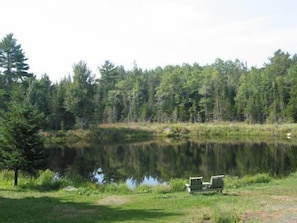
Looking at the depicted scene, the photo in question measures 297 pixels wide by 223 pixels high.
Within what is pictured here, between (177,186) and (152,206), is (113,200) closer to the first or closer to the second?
(152,206)

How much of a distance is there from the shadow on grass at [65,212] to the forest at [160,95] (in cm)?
4738

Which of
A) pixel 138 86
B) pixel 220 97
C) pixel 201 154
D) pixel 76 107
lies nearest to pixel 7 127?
pixel 201 154

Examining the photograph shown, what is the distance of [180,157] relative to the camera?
131ft

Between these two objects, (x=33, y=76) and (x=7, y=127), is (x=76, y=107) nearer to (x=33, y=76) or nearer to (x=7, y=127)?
(x=33, y=76)

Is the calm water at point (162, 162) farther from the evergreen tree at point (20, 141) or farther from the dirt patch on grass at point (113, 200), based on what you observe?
the dirt patch on grass at point (113, 200)

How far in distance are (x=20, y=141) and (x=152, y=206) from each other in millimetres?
9746

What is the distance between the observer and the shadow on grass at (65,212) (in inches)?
468

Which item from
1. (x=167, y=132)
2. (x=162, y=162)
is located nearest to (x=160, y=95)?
(x=167, y=132)

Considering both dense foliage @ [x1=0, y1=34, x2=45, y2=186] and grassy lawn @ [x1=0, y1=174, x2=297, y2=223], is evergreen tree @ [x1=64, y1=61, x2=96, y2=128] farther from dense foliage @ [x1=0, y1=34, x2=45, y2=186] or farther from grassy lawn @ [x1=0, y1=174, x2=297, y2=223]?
grassy lawn @ [x1=0, y1=174, x2=297, y2=223]

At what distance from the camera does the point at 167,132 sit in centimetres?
6869

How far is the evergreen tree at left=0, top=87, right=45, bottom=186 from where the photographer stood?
19.5 metres

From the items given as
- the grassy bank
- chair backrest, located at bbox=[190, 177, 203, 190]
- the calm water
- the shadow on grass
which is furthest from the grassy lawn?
the grassy bank

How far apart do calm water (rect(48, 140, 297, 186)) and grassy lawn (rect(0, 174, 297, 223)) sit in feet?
34.6

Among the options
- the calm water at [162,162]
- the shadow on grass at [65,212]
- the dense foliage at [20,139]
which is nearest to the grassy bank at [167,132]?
the calm water at [162,162]
